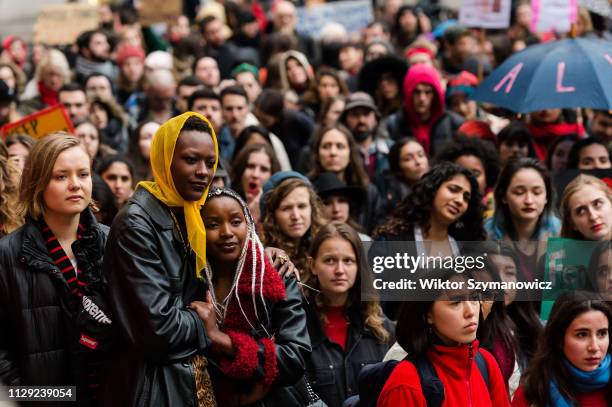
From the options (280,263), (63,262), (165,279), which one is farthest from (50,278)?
(280,263)

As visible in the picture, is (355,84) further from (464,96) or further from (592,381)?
(592,381)

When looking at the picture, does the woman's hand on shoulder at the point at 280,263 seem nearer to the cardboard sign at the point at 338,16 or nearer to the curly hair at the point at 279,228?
the curly hair at the point at 279,228

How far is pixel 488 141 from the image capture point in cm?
950

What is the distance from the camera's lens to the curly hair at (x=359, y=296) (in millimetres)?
6422

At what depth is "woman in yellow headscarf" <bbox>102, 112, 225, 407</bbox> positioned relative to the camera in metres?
4.73

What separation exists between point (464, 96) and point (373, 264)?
223 inches

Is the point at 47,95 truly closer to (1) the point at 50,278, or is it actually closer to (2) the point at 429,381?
(1) the point at 50,278

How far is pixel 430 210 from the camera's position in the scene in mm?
7695

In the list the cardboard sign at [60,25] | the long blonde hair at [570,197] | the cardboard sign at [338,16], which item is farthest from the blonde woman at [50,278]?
the cardboard sign at [338,16]

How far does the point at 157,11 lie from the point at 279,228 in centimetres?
934

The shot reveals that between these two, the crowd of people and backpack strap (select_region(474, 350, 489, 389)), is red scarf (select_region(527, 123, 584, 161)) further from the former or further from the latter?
backpack strap (select_region(474, 350, 489, 389))

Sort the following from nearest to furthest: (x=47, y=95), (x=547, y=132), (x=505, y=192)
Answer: (x=505, y=192) → (x=547, y=132) → (x=47, y=95)

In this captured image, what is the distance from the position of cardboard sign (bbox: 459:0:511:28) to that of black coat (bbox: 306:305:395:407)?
579cm

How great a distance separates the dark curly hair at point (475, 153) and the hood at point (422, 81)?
1297 millimetres
